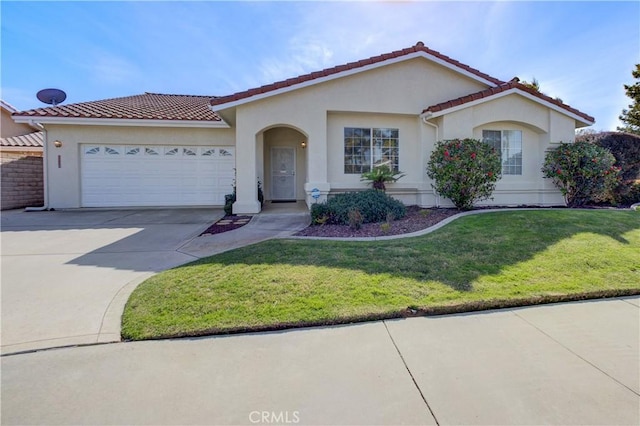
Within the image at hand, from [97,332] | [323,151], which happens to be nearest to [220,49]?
[323,151]

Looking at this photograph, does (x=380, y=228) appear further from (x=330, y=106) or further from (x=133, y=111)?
(x=133, y=111)

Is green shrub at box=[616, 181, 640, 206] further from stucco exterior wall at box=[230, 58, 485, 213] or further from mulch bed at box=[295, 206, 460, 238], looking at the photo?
mulch bed at box=[295, 206, 460, 238]

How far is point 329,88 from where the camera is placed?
1050 cm

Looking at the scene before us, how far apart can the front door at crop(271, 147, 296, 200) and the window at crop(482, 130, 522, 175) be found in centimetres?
786

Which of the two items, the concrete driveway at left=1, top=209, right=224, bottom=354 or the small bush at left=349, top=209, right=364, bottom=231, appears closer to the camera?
the concrete driveway at left=1, top=209, right=224, bottom=354

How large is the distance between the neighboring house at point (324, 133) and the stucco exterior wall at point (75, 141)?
4 centimetres

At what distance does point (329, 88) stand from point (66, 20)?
7816 millimetres

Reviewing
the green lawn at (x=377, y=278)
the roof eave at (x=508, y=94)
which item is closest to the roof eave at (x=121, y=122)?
the roof eave at (x=508, y=94)

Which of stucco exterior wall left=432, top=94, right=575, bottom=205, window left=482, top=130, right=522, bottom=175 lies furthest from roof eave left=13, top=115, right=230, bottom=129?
window left=482, top=130, right=522, bottom=175

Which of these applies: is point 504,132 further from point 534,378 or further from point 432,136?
point 534,378

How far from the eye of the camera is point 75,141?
40.6 feet

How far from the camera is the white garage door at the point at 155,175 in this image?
41.5ft

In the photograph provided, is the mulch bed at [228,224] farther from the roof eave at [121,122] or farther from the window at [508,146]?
the window at [508,146]

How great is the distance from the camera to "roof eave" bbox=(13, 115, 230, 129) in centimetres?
1170
